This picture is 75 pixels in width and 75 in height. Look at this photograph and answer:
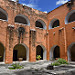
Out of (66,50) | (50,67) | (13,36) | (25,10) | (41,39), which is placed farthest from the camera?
(41,39)

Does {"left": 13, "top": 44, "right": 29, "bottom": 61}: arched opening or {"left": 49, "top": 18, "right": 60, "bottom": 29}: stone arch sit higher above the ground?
{"left": 49, "top": 18, "right": 60, "bottom": 29}: stone arch

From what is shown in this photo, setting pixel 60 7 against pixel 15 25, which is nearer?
pixel 15 25

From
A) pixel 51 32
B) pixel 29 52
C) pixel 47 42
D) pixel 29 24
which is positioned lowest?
pixel 29 52

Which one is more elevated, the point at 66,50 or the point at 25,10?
the point at 25,10

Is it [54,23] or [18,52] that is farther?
[54,23]

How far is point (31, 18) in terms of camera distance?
14.0 meters

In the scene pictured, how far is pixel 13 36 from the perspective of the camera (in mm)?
11898

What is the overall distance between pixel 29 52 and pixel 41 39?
303 cm

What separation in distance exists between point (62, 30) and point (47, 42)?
10.9ft

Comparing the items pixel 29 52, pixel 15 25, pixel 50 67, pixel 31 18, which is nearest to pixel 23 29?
pixel 15 25

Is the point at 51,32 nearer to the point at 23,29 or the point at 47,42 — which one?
the point at 47,42

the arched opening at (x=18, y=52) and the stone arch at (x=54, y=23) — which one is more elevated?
the stone arch at (x=54, y=23)

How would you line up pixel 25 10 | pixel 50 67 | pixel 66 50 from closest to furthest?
pixel 50 67, pixel 66 50, pixel 25 10

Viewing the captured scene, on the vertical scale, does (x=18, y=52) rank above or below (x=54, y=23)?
below
